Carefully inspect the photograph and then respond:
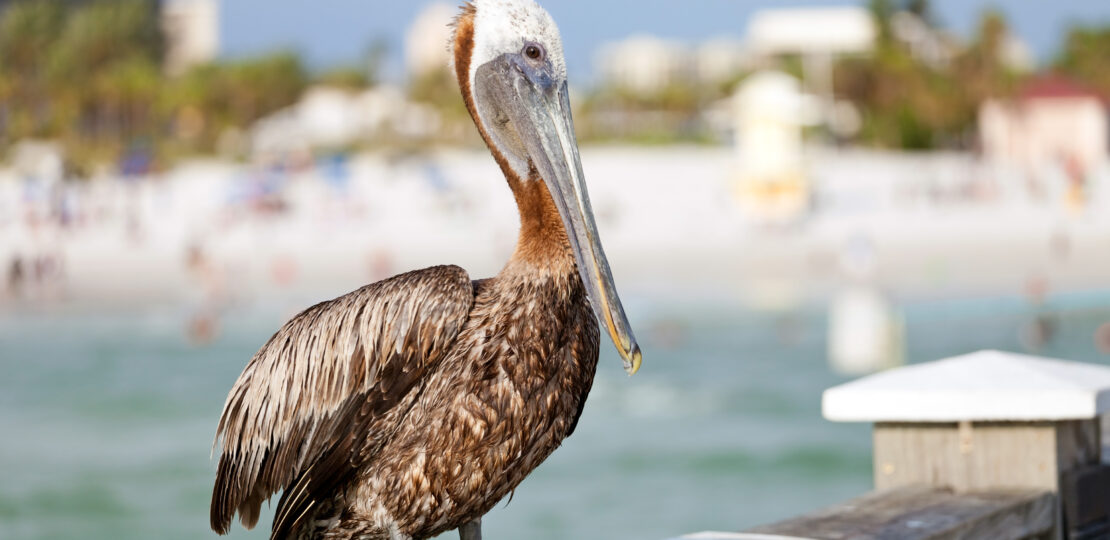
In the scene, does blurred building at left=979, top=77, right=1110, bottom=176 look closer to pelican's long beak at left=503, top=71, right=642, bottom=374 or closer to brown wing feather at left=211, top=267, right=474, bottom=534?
pelican's long beak at left=503, top=71, right=642, bottom=374

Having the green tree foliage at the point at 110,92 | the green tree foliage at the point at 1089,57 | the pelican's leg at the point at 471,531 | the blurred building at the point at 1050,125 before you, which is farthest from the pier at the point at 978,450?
the green tree foliage at the point at 1089,57

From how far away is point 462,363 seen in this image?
1.97 meters

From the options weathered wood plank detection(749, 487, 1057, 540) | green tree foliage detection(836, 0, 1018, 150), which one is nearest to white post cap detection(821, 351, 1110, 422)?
weathered wood plank detection(749, 487, 1057, 540)

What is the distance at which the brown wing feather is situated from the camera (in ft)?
6.50

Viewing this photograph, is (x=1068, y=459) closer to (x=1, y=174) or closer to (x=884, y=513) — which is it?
(x=884, y=513)

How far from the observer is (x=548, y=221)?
6.76 feet

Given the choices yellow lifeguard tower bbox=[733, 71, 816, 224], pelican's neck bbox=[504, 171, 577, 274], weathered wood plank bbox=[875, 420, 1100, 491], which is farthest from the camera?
yellow lifeguard tower bbox=[733, 71, 816, 224]

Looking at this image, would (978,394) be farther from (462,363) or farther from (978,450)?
(462,363)

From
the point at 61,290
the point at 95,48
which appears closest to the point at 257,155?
the point at 61,290

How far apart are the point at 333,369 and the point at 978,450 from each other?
141 cm

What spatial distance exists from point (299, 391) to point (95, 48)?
56.9 m

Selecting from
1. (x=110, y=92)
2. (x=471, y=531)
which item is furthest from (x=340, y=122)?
(x=471, y=531)

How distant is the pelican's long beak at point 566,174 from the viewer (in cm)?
192

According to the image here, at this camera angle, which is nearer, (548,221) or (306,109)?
(548,221)
